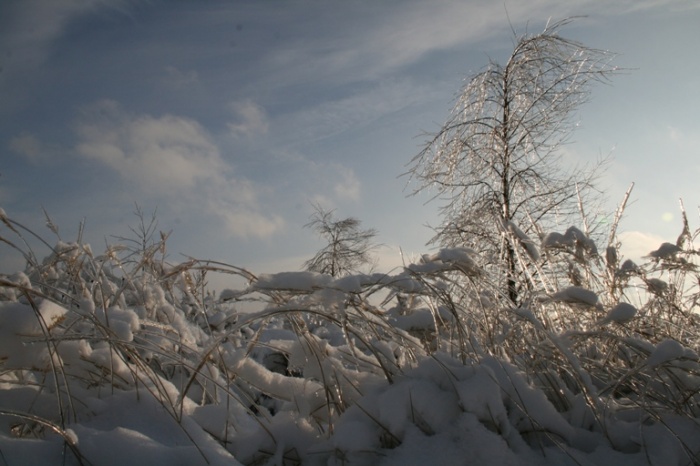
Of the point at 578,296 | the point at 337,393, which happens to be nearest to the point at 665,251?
the point at 578,296

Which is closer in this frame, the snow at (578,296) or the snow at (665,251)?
the snow at (578,296)

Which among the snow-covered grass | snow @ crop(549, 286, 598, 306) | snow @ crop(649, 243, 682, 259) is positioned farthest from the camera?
snow @ crop(649, 243, 682, 259)

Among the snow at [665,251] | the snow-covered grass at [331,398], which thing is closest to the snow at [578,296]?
the snow-covered grass at [331,398]

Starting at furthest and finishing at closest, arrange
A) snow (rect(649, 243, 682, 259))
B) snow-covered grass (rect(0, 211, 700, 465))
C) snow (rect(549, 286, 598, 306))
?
snow (rect(649, 243, 682, 259))
snow (rect(549, 286, 598, 306))
snow-covered grass (rect(0, 211, 700, 465))

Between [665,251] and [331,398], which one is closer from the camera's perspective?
[331,398]

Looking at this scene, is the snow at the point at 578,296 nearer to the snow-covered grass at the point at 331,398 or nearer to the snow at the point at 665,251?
the snow-covered grass at the point at 331,398

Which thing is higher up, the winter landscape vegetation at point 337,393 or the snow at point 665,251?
the snow at point 665,251

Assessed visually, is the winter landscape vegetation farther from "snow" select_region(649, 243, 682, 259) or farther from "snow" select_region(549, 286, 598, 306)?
"snow" select_region(649, 243, 682, 259)

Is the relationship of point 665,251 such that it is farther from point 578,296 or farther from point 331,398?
point 331,398

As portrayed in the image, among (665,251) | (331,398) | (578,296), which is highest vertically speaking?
(665,251)

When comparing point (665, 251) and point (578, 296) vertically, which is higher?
point (665, 251)

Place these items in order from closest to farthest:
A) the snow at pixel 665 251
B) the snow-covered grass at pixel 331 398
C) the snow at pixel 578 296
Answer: the snow-covered grass at pixel 331 398 → the snow at pixel 578 296 → the snow at pixel 665 251

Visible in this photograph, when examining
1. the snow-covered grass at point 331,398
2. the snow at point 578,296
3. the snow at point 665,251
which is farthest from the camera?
the snow at point 665,251

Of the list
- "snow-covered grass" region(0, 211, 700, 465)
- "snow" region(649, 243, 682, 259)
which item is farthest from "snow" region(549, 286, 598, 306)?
"snow" region(649, 243, 682, 259)
